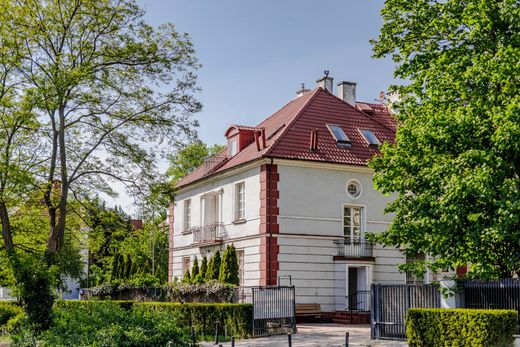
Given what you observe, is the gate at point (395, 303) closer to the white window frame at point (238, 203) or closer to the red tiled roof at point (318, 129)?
the red tiled roof at point (318, 129)

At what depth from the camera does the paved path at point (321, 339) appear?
21.7 meters

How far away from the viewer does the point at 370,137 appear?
35750 millimetres

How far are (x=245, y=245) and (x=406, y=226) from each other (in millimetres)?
12282

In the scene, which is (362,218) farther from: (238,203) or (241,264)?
(241,264)

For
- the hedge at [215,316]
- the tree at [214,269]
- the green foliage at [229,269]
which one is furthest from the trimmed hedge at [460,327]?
the tree at [214,269]

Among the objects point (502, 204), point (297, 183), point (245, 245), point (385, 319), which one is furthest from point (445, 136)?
point (245, 245)

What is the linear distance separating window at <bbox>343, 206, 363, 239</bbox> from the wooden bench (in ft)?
12.6

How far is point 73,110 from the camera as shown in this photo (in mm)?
26922

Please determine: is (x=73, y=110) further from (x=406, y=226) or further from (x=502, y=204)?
(x=502, y=204)

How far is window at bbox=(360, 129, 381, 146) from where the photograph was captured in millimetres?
35344

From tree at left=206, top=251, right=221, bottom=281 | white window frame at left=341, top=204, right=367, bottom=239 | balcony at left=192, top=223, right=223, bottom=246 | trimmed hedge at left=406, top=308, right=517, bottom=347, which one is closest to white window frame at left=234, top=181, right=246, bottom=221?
A: balcony at left=192, top=223, right=223, bottom=246

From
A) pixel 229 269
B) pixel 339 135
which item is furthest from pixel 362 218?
pixel 229 269

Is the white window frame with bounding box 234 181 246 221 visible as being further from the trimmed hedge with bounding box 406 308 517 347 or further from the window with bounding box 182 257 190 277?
the trimmed hedge with bounding box 406 308 517 347

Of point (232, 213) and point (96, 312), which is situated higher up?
point (232, 213)
